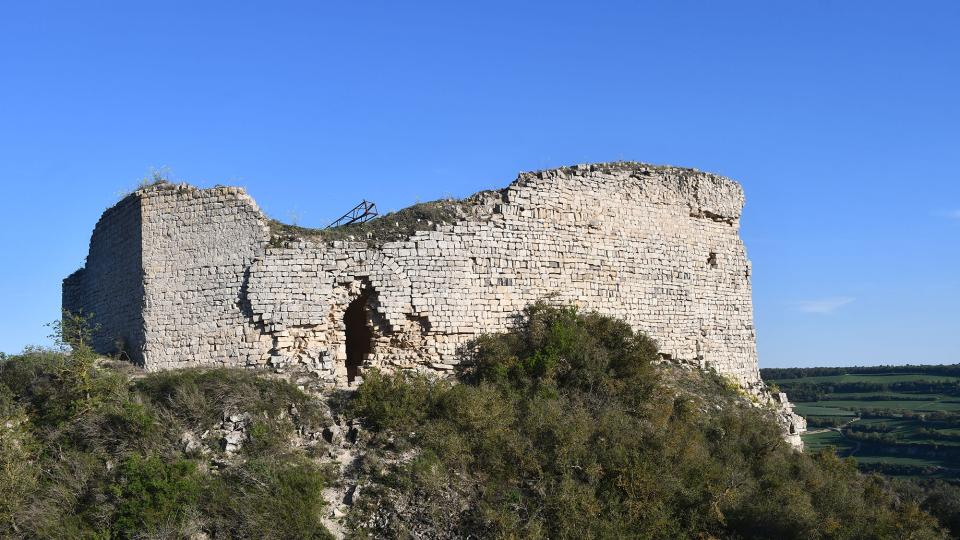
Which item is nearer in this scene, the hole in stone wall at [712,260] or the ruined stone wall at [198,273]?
the ruined stone wall at [198,273]

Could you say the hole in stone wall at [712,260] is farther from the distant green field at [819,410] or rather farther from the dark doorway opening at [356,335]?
the distant green field at [819,410]

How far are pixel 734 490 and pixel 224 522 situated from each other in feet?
19.6

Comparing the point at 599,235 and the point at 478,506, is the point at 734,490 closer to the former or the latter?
the point at 478,506

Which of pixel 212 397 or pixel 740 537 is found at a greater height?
pixel 212 397

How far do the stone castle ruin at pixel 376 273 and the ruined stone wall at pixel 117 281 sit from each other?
43 mm

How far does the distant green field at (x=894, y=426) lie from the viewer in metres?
29.5

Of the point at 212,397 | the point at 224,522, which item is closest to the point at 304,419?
the point at 212,397

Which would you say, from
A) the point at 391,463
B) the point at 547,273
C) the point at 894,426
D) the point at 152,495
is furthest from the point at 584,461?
the point at 894,426

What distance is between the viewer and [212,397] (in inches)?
403

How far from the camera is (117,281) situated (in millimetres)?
13062

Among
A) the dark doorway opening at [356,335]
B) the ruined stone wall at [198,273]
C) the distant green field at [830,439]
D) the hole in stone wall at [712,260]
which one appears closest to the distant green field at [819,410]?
the distant green field at [830,439]

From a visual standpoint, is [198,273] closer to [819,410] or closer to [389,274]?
[389,274]

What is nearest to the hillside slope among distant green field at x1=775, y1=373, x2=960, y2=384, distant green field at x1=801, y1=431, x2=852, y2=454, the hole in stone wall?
the hole in stone wall

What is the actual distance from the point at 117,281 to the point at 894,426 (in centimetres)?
3391
